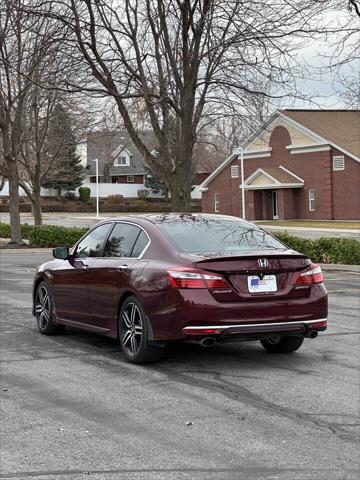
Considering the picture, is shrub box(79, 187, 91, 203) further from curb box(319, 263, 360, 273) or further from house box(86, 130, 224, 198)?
curb box(319, 263, 360, 273)

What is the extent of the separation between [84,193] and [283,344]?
77.9 metres

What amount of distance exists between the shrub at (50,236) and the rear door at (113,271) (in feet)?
69.0

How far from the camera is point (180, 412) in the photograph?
6.08m

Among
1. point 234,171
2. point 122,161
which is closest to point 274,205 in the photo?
point 234,171

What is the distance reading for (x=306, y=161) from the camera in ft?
177

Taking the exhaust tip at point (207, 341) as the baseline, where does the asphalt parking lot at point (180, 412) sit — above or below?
below

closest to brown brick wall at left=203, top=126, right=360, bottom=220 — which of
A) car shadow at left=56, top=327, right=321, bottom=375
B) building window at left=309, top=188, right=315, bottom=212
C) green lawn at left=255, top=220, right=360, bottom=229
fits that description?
building window at left=309, top=188, right=315, bottom=212

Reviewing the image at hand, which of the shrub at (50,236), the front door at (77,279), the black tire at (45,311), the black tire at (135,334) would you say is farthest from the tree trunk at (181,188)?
the black tire at (135,334)

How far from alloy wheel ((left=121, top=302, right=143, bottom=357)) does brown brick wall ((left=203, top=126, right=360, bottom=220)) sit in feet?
145

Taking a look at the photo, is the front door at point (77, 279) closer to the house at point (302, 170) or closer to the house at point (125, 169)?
the house at point (302, 170)

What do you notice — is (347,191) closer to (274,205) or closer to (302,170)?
(302,170)

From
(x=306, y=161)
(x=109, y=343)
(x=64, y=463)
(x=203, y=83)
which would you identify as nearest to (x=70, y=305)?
(x=109, y=343)

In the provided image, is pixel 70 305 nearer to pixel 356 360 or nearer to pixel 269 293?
pixel 269 293

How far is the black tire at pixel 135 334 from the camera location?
761 centimetres
